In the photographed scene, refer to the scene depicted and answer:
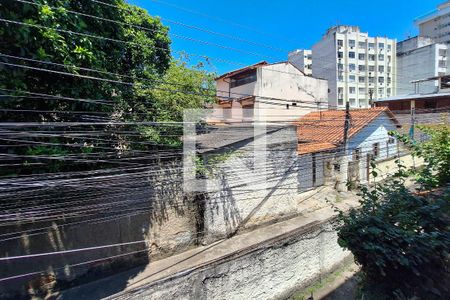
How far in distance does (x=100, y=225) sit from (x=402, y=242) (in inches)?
209

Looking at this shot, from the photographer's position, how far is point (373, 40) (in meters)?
41.4

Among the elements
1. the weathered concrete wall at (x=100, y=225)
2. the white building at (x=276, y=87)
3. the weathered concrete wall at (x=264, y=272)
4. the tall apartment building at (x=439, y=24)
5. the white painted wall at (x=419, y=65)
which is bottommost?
the weathered concrete wall at (x=264, y=272)

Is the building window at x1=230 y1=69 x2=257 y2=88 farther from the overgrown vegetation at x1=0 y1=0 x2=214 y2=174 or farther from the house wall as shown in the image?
the overgrown vegetation at x1=0 y1=0 x2=214 y2=174

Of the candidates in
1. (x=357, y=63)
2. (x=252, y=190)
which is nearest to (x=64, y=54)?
(x=252, y=190)

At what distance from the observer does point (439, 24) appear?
4412 centimetres

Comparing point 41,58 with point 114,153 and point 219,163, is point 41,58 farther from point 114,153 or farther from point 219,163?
point 219,163

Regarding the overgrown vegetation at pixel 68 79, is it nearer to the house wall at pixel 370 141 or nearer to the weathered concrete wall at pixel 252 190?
the weathered concrete wall at pixel 252 190

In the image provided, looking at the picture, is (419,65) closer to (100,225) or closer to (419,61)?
(419,61)

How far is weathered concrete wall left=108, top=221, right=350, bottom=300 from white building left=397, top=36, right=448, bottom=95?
3403 cm

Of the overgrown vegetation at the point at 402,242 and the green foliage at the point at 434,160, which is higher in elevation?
the green foliage at the point at 434,160

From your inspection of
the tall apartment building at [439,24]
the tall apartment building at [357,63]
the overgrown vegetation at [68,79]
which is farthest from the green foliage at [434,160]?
the tall apartment building at [439,24]

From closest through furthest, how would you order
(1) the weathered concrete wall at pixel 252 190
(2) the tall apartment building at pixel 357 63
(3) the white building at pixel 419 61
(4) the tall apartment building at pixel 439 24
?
1. (1) the weathered concrete wall at pixel 252 190
2. (3) the white building at pixel 419 61
3. (2) the tall apartment building at pixel 357 63
4. (4) the tall apartment building at pixel 439 24

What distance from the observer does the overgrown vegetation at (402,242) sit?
2.95 m

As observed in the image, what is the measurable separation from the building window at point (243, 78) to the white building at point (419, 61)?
87.4 feet
